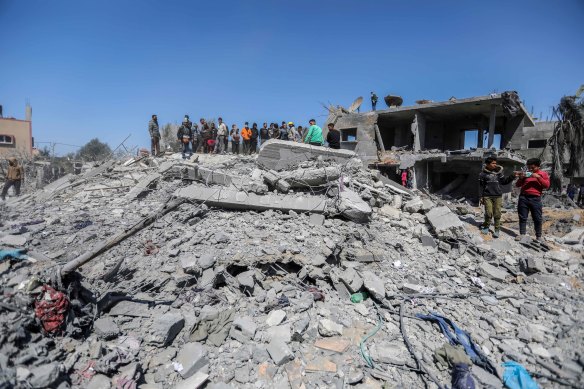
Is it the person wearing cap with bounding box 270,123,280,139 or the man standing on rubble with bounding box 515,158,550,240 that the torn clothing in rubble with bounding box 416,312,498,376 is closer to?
the man standing on rubble with bounding box 515,158,550,240

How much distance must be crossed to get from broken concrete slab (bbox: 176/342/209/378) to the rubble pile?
16mm

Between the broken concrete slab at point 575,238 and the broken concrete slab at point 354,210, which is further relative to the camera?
the broken concrete slab at point 575,238

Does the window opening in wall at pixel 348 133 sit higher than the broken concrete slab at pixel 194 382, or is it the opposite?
the window opening in wall at pixel 348 133

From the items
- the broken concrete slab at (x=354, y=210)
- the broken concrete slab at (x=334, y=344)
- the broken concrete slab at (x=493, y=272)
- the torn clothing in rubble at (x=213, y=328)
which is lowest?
the broken concrete slab at (x=334, y=344)

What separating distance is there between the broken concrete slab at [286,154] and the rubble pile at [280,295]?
891mm

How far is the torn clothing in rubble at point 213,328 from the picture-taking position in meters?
3.33

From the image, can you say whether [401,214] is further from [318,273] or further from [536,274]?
[318,273]

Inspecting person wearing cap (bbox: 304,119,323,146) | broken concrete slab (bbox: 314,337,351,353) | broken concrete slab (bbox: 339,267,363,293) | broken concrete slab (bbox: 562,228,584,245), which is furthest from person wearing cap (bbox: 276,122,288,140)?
broken concrete slab (bbox: 314,337,351,353)

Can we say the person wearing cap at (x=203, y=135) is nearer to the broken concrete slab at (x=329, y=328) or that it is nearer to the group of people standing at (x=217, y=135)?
the group of people standing at (x=217, y=135)

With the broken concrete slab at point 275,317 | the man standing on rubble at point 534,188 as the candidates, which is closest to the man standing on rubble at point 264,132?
the man standing on rubble at point 534,188

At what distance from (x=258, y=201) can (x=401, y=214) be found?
3428 millimetres

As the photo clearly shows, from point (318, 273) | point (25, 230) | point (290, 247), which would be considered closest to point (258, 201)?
point (290, 247)

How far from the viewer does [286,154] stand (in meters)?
8.08

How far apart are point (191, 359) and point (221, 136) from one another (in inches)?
443
